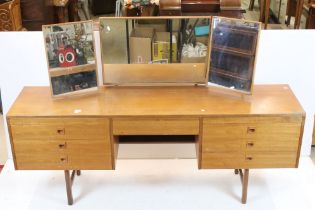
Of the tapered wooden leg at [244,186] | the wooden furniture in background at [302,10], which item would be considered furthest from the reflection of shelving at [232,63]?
the wooden furniture in background at [302,10]

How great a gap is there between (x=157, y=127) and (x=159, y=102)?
17cm

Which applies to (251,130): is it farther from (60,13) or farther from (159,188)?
(60,13)

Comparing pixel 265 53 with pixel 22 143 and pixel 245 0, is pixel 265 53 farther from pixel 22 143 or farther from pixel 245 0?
pixel 245 0

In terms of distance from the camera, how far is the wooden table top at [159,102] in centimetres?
216

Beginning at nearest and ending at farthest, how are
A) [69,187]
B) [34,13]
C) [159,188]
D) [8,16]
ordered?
1. [69,187]
2. [159,188]
3. [8,16]
4. [34,13]

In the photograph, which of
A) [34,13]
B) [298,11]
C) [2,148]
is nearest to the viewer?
[2,148]

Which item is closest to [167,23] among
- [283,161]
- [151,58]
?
[151,58]

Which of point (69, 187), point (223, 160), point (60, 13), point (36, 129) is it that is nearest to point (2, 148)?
point (69, 187)

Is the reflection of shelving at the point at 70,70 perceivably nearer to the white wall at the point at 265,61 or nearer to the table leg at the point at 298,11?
the white wall at the point at 265,61

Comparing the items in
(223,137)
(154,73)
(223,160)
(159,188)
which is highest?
(154,73)

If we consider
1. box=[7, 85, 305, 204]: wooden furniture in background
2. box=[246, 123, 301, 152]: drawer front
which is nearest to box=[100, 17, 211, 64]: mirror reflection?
box=[7, 85, 305, 204]: wooden furniture in background

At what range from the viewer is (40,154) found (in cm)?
223

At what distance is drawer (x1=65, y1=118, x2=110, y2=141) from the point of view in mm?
2154

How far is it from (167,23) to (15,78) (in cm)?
102
